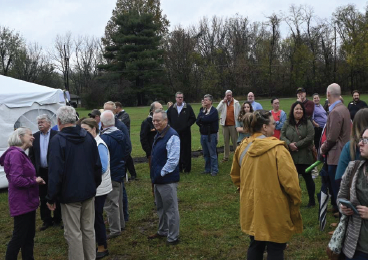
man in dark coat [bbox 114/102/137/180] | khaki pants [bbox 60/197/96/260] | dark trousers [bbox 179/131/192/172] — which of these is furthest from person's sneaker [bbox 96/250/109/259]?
dark trousers [bbox 179/131/192/172]

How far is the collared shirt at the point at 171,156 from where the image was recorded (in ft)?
16.3

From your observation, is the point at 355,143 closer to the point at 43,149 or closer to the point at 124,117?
the point at 43,149

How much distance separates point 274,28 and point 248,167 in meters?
60.1

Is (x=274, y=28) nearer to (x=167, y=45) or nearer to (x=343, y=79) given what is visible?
(x=343, y=79)

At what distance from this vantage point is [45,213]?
6.57m

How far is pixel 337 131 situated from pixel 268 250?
2313 mm

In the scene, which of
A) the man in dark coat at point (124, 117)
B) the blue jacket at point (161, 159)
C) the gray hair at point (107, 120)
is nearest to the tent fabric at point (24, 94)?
the man in dark coat at point (124, 117)

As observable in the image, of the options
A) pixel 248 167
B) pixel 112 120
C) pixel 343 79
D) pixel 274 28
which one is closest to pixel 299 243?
pixel 248 167

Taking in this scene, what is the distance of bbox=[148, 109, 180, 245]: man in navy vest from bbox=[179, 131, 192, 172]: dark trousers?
14.8ft

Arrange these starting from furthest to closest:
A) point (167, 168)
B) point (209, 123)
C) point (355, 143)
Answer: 1. point (209, 123)
2. point (167, 168)
3. point (355, 143)

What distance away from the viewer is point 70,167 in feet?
13.5

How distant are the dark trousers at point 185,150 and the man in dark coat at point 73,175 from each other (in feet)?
17.9

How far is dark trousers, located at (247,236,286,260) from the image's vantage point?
11.4 feet

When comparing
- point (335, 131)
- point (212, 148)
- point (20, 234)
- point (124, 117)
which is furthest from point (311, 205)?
point (124, 117)
